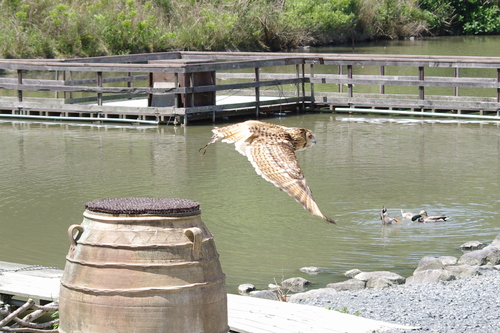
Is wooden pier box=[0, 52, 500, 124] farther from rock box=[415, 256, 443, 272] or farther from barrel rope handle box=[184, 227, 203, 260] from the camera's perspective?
barrel rope handle box=[184, 227, 203, 260]

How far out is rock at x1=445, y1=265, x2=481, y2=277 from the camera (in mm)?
8062

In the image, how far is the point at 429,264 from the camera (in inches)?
322

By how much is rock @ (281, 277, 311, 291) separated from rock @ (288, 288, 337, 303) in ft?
1.03

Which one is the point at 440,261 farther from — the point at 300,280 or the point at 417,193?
the point at 417,193

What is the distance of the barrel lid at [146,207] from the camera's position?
4137 millimetres

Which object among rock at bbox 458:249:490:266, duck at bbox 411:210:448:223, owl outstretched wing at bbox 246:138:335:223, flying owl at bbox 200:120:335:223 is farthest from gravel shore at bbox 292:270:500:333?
duck at bbox 411:210:448:223

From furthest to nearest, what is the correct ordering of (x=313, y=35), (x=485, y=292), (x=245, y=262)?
1. (x=313, y=35)
2. (x=245, y=262)
3. (x=485, y=292)

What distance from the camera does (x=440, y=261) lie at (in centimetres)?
829

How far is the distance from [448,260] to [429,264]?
0.33m

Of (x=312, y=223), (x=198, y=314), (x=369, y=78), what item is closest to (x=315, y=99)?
(x=369, y=78)

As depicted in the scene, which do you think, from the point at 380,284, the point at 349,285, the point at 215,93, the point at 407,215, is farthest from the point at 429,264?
the point at 215,93

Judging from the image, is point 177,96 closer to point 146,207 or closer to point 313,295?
point 313,295

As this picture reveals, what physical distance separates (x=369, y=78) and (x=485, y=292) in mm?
13121

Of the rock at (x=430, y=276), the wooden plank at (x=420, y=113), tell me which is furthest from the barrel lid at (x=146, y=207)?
the wooden plank at (x=420, y=113)
